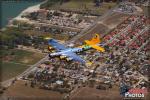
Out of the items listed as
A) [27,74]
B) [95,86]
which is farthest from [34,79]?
[95,86]

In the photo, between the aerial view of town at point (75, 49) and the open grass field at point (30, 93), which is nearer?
the open grass field at point (30, 93)

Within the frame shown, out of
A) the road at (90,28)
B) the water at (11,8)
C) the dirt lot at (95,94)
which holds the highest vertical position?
the water at (11,8)

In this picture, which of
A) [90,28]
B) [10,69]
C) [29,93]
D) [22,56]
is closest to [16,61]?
[22,56]

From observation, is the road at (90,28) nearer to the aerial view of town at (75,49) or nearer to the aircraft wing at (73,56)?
the aerial view of town at (75,49)

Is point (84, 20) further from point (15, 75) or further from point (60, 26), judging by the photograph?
point (15, 75)

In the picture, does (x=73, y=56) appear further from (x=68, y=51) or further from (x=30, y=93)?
(x=30, y=93)

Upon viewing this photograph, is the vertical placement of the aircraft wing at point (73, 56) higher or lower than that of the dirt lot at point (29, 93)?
higher

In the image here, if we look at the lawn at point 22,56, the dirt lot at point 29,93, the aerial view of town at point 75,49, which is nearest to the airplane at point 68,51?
the aerial view of town at point 75,49

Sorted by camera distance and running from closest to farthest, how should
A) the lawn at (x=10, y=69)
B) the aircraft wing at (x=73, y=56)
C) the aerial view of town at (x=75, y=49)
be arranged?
the aircraft wing at (x=73, y=56)
the aerial view of town at (x=75, y=49)
the lawn at (x=10, y=69)
